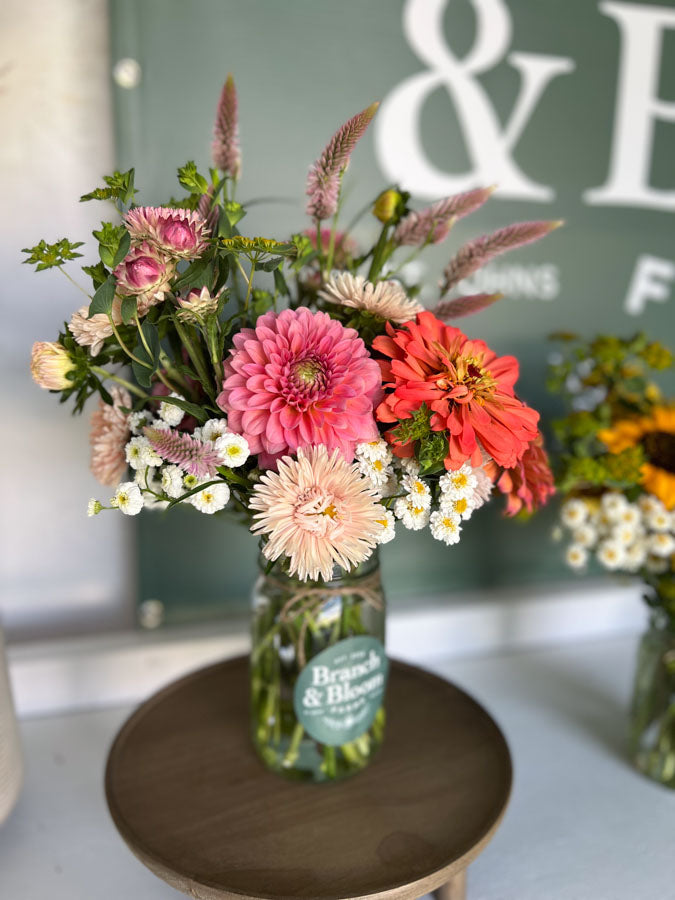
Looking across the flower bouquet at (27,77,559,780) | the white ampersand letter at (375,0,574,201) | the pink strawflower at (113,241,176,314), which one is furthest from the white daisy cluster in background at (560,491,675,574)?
the pink strawflower at (113,241,176,314)

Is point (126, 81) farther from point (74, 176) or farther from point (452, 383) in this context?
point (452, 383)

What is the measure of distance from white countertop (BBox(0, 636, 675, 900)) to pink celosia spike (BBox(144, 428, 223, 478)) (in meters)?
0.46

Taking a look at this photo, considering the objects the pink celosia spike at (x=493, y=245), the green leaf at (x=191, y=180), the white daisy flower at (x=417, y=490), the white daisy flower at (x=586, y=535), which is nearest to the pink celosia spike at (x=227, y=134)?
the green leaf at (x=191, y=180)

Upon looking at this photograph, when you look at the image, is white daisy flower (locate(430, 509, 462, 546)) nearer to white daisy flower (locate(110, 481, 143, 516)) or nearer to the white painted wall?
white daisy flower (locate(110, 481, 143, 516))

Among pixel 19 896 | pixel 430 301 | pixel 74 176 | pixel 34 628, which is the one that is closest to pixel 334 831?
pixel 19 896

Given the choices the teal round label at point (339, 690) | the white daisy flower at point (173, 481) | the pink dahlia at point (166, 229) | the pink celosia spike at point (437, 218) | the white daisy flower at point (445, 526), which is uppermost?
the pink celosia spike at point (437, 218)

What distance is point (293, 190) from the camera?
913mm

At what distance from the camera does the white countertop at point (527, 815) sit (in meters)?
0.72

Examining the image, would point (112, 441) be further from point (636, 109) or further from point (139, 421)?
point (636, 109)

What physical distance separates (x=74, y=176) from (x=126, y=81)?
127 millimetres

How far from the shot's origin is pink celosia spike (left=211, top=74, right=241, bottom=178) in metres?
0.62

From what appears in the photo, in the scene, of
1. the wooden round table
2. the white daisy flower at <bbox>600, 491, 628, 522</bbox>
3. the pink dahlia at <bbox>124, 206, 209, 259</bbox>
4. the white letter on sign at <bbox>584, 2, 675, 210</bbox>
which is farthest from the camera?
the white letter on sign at <bbox>584, 2, 675, 210</bbox>

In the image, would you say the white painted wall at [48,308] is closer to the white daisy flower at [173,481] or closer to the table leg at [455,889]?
the white daisy flower at [173,481]

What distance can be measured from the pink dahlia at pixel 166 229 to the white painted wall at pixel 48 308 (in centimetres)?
42
